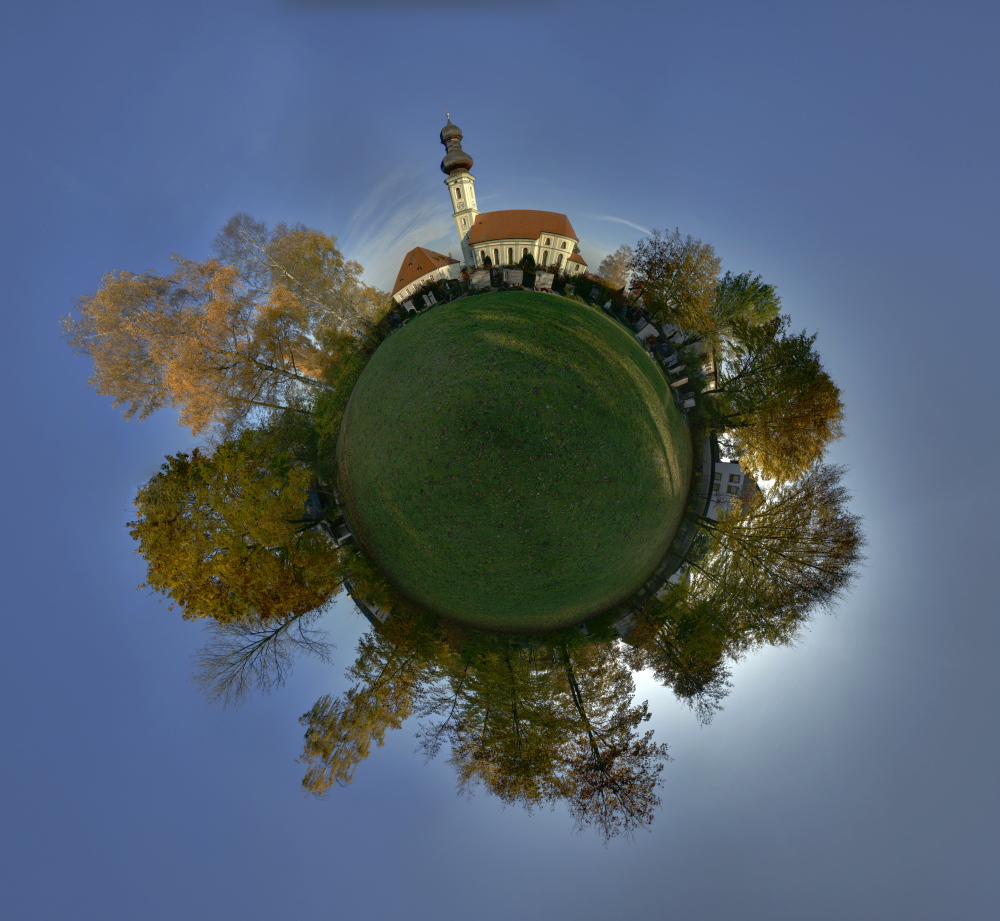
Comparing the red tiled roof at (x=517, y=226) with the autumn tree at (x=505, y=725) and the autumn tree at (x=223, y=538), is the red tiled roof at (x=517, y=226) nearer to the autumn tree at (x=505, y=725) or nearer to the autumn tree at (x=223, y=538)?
the autumn tree at (x=223, y=538)

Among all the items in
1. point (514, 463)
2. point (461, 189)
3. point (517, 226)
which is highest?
point (461, 189)

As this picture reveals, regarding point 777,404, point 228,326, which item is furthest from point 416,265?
point 777,404

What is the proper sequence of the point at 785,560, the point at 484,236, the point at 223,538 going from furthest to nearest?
the point at 484,236, the point at 785,560, the point at 223,538

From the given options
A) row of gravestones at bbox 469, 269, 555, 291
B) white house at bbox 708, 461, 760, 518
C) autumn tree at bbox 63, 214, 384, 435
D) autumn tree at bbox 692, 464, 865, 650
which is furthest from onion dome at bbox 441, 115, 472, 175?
autumn tree at bbox 692, 464, 865, 650

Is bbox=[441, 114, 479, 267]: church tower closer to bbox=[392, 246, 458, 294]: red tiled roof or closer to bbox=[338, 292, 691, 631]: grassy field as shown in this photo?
bbox=[392, 246, 458, 294]: red tiled roof

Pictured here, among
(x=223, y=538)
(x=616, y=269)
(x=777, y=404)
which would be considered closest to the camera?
(x=223, y=538)

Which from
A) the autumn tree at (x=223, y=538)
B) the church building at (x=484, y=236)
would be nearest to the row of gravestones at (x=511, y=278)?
the church building at (x=484, y=236)

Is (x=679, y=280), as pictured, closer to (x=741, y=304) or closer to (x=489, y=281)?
(x=741, y=304)
